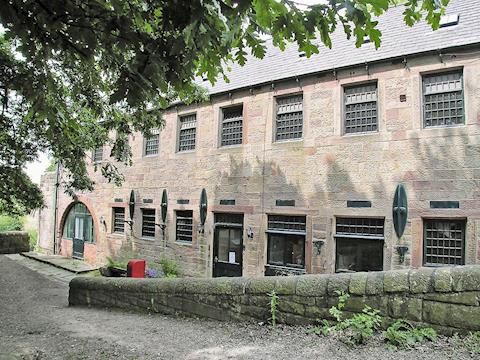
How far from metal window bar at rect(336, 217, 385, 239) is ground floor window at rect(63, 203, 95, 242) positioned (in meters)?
11.7

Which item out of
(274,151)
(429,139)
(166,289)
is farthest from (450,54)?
(166,289)

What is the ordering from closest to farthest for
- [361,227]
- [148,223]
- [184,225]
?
[361,227]
[184,225]
[148,223]

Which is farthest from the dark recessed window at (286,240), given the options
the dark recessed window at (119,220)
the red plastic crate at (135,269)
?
the dark recessed window at (119,220)

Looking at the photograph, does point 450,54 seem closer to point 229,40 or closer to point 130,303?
point 229,40

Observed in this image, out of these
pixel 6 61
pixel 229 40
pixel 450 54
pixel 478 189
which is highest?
pixel 450 54

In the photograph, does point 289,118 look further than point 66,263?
No

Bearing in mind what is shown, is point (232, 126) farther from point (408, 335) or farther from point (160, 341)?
point (408, 335)

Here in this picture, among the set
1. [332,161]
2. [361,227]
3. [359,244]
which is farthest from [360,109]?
[359,244]

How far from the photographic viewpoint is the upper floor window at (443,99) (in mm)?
8570

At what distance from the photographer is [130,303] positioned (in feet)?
26.4

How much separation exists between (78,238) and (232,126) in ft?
33.9

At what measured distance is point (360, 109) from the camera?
32.1 ft

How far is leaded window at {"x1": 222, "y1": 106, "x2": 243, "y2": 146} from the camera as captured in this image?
1199cm

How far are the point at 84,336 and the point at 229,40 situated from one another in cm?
517
